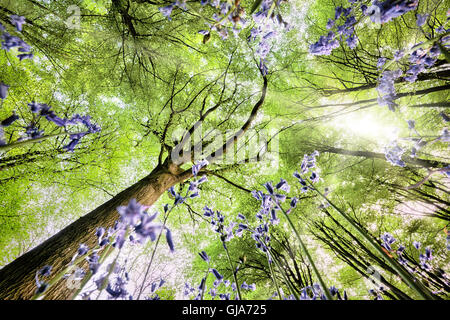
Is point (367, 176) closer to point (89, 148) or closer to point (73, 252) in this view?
point (73, 252)

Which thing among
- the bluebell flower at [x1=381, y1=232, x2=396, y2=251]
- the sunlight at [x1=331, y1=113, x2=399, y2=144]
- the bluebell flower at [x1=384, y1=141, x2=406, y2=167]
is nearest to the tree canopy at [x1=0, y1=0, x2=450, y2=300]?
the sunlight at [x1=331, y1=113, x2=399, y2=144]

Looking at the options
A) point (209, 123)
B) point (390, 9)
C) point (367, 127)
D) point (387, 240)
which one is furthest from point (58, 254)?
point (367, 127)

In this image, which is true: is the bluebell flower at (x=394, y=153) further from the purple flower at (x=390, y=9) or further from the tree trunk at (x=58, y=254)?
the tree trunk at (x=58, y=254)

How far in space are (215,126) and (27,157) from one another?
4.37 meters

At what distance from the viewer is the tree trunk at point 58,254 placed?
5.06ft

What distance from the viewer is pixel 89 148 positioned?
429cm

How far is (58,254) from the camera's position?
1.86 meters

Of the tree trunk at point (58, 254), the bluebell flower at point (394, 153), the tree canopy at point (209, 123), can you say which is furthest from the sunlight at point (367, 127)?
the tree trunk at point (58, 254)

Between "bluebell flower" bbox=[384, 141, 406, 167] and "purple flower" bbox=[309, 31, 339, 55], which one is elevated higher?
"purple flower" bbox=[309, 31, 339, 55]

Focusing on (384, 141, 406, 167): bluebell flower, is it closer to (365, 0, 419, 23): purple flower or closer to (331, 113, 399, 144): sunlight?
(365, 0, 419, 23): purple flower

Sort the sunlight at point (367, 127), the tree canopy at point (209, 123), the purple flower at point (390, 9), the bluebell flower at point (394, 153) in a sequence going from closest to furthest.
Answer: the purple flower at point (390, 9) → the bluebell flower at point (394, 153) → the tree canopy at point (209, 123) → the sunlight at point (367, 127)

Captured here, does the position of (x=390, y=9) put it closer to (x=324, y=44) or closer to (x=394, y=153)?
(x=324, y=44)

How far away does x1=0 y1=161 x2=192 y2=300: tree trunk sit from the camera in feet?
5.06
